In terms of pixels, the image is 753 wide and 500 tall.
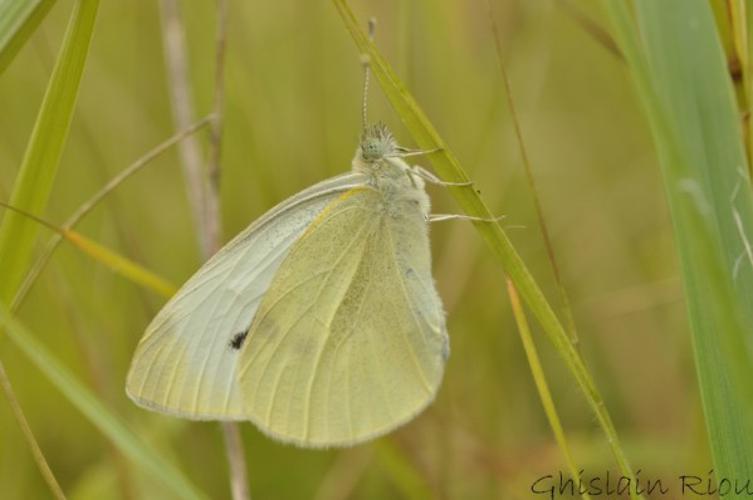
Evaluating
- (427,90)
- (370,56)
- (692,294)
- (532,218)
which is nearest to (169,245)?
(427,90)

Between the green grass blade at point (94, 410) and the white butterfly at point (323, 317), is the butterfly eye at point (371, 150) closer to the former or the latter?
the white butterfly at point (323, 317)

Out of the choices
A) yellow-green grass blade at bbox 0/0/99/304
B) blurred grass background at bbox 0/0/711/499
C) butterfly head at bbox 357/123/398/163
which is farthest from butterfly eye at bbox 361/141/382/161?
yellow-green grass blade at bbox 0/0/99/304

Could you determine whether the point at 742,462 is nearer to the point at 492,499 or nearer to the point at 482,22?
the point at 492,499

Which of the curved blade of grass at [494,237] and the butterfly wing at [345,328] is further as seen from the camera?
the butterfly wing at [345,328]

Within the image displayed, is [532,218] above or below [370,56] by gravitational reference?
below

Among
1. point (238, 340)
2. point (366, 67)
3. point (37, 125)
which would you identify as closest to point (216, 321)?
point (238, 340)

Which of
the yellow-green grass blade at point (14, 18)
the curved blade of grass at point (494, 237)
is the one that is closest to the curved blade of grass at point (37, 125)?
the yellow-green grass blade at point (14, 18)
